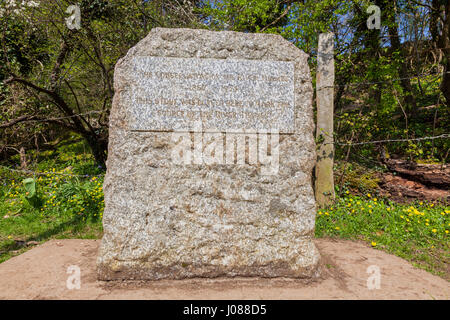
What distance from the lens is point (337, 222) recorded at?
365 centimetres

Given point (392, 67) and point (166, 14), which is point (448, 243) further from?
point (166, 14)

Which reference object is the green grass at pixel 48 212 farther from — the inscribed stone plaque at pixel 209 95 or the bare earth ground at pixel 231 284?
the inscribed stone plaque at pixel 209 95

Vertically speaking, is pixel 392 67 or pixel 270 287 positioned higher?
pixel 392 67

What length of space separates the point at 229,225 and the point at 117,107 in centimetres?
152

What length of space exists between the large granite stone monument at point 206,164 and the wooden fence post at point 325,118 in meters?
1.49

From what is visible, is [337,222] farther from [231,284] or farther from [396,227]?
[231,284]

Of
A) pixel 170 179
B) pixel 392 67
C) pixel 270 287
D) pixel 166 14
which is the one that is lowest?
pixel 270 287

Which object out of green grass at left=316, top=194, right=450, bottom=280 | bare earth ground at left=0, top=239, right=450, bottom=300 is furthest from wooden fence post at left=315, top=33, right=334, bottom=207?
bare earth ground at left=0, top=239, right=450, bottom=300

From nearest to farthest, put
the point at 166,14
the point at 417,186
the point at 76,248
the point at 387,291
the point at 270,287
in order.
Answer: the point at 387,291 → the point at 270,287 → the point at 76,248 → the point at 417,186 → the point at 166,14

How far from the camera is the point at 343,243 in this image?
10.6 feet

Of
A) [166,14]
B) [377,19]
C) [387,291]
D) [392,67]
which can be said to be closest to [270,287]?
[387,291]

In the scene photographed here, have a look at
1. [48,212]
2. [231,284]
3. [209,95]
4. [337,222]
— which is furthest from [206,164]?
[48,212]

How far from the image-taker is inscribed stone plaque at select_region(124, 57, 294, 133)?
247 cm

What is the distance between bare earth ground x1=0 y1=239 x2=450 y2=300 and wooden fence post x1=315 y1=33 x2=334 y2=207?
1.32 m
